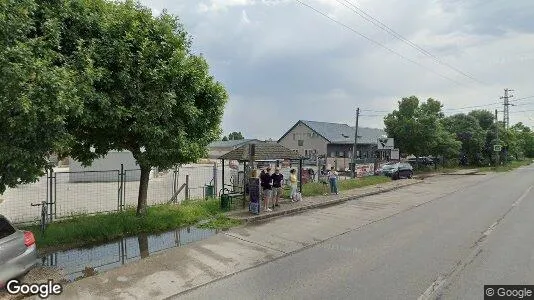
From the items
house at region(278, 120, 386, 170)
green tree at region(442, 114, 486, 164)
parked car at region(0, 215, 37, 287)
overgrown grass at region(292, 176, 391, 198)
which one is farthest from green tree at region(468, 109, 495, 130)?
parked car at region(0, 215, 37, 287)

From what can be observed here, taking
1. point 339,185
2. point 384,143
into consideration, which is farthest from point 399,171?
point 339,185

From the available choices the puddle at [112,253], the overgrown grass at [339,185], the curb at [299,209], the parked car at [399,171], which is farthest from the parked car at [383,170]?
the puddle at [112,253]

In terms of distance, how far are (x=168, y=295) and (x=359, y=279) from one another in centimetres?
334

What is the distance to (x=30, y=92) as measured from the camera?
7.23 meters

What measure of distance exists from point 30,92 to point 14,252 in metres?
2.77

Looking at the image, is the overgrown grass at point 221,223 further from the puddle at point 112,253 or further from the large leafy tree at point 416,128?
the large leafy tree at point 416,128

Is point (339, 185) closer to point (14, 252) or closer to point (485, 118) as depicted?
point (14, 252)

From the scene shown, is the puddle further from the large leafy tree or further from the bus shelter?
the large leafy tree

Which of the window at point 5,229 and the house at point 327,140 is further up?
the house at point 327,140

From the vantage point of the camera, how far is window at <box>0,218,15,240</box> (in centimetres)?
675

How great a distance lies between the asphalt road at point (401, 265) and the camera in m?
6.69

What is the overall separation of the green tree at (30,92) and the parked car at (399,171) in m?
26.9

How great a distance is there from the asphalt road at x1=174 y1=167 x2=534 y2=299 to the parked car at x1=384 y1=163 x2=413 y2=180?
18215 mm

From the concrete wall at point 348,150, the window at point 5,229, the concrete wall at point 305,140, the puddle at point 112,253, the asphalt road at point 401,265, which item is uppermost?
the concrete wall at point 305,140
